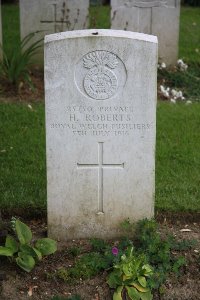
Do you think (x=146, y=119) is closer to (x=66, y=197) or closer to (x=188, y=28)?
(x=66, y=197)

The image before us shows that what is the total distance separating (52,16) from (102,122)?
481 cm

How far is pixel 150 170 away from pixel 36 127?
2.64m

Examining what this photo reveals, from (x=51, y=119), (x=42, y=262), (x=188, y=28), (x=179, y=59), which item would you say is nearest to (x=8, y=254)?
(x=42, y=262)

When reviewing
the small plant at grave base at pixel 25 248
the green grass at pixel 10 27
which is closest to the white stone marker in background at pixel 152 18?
the green grass at pixel 10 27

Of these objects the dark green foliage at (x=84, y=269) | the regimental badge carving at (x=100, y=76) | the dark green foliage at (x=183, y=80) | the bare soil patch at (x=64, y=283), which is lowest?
the bare soil patch at (x=64, y=283)

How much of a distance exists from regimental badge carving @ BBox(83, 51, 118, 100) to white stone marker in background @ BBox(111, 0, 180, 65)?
15.2ft

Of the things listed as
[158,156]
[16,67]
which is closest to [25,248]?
[158,156]

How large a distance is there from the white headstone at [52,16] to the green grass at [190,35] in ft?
5.66

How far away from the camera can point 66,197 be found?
480 centimetres

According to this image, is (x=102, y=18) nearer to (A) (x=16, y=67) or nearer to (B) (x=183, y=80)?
(B) (x=183, y=80)

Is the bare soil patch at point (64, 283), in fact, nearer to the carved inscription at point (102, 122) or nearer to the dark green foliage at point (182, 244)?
the dark green foliage at point (182, 244)

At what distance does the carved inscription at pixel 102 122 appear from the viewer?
15.2ft

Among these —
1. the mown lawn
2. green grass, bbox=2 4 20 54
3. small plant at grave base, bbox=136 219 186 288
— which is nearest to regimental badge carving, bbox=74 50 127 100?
small plant at grave base, bbox=136 219 186 288

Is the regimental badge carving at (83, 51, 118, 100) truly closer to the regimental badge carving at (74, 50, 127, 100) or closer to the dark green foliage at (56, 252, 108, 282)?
the regimental badge carving at (74, 50, 127, 100)
